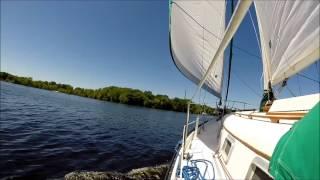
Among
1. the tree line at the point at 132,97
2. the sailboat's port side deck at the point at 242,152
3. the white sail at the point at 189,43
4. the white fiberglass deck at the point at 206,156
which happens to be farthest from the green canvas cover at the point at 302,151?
the tree line at the point at 132,97

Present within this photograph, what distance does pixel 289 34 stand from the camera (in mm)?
3514

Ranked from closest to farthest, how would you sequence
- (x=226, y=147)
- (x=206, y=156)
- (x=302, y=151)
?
1. (x=302, y=151)
2. (x=226, y=147)
3. (x=206, y=156)

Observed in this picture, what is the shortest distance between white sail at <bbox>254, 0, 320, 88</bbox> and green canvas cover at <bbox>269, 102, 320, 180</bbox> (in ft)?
4.52

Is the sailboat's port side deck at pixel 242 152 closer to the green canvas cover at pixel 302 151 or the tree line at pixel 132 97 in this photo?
the green canvas cover at pixel 302 151

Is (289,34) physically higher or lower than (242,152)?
higher

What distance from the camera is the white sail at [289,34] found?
9.48ft

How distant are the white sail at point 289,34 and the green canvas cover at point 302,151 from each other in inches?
54.2

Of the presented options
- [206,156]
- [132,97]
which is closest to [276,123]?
[206,156]

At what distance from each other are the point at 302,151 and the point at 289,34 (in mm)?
2276

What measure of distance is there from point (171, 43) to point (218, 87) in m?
3.02

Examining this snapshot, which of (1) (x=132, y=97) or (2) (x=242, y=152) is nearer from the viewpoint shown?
(2) (x=242, y=152)

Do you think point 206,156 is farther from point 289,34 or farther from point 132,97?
point 132,97

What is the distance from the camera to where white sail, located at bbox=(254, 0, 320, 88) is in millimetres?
2890

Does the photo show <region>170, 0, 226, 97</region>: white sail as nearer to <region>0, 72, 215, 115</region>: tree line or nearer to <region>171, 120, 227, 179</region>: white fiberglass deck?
<region>171, 120, 227, 179</region>: white fiberglass deck
